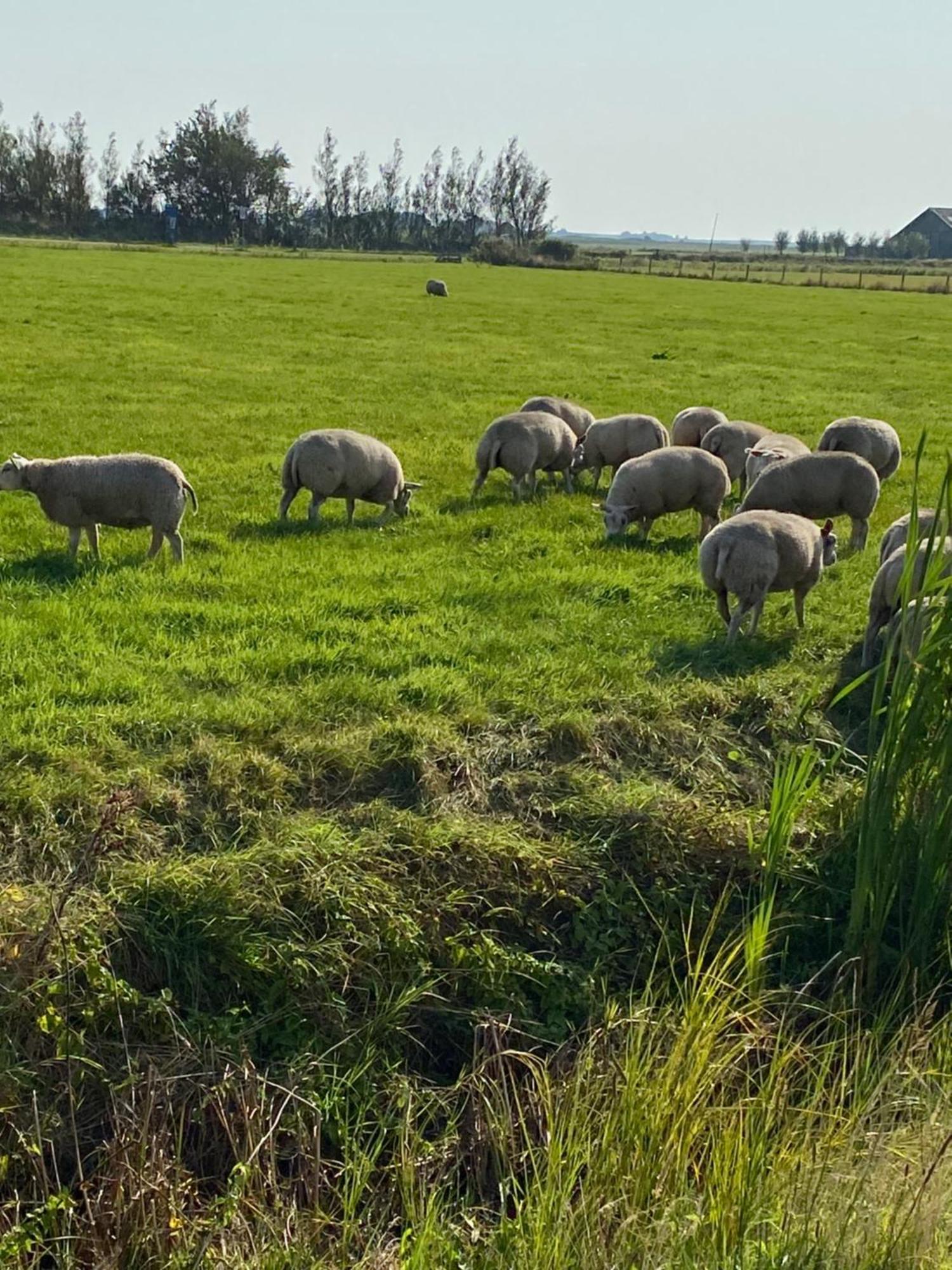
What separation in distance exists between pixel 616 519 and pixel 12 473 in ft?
17.7

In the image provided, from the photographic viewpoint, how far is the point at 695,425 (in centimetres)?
1344

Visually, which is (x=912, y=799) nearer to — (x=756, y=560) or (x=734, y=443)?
(x=756, y=560)

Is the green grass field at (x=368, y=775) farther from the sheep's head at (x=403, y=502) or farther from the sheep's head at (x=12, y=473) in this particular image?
the sheep's head at (x=12, y=473)

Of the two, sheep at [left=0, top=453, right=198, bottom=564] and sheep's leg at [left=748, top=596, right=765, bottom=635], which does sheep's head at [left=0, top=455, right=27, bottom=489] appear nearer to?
sheep at [left=0, top=453, right=198, bottom=564]

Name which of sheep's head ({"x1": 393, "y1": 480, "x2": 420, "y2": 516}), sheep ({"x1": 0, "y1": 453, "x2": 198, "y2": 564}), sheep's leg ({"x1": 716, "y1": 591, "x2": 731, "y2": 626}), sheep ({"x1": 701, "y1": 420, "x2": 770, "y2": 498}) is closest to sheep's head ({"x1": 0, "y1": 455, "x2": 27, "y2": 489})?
sheep ({"x1": 0, "y1": 453, "x2": 198, "y2": 564})

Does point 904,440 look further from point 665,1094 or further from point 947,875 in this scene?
point 665,1094

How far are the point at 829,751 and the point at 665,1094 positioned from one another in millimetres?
2916

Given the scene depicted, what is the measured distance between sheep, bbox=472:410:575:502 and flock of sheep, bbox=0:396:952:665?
16 mm

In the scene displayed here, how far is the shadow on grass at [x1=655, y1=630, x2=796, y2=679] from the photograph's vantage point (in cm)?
721

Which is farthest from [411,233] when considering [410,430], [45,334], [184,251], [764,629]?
[764,629]

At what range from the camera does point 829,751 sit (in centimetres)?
656

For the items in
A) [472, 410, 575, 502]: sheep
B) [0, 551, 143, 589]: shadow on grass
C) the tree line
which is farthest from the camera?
the tree line

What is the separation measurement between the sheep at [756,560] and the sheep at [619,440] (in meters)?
4.79

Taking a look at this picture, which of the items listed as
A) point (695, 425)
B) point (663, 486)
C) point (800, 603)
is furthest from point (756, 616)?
point (695, 425)
